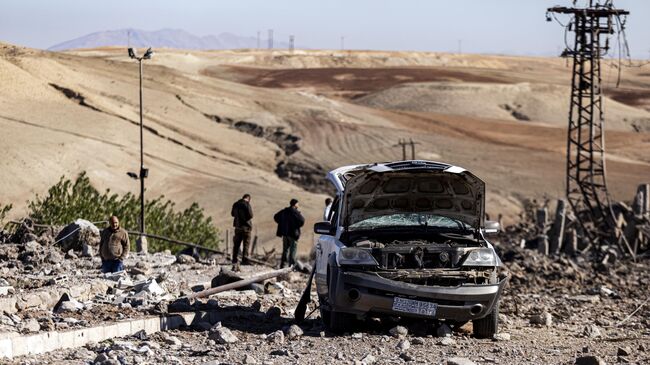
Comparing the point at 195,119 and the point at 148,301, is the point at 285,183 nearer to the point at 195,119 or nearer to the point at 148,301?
the point at 195,119

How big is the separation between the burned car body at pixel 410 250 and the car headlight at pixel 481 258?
0.4 inches

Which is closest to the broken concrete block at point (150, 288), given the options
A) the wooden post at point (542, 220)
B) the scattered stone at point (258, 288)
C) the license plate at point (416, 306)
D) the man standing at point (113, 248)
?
the scattered stone at point (258, 288)

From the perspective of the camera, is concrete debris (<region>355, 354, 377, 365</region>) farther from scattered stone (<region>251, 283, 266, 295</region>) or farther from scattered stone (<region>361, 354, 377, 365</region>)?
scattered stone (<region>251, 283, 266, 295</region>)

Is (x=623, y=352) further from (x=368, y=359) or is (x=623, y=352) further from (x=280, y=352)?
(x=280, y=352)

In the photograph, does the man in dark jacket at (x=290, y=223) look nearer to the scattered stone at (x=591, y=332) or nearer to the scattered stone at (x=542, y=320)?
the scattered stone at (x=542, y=320)

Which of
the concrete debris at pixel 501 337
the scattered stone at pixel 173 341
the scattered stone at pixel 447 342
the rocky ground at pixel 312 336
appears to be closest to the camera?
the rocky ground at pixel 312 336

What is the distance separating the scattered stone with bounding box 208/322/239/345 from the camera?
13289 millimetres

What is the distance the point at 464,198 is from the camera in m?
14.7

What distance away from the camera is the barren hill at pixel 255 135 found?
2199 inches

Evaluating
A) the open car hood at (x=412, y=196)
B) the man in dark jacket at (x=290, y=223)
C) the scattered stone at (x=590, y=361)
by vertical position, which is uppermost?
the open car hood at (x=412, y=196)

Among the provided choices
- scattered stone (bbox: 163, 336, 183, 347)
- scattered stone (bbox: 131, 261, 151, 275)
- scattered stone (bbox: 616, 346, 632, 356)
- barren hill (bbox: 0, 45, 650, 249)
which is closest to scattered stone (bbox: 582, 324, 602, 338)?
scattered stone (bbox: 616, 346, 632, 356)

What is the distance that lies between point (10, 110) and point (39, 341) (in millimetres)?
53539

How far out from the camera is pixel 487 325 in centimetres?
1412

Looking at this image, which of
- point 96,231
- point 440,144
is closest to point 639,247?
point 96,231
